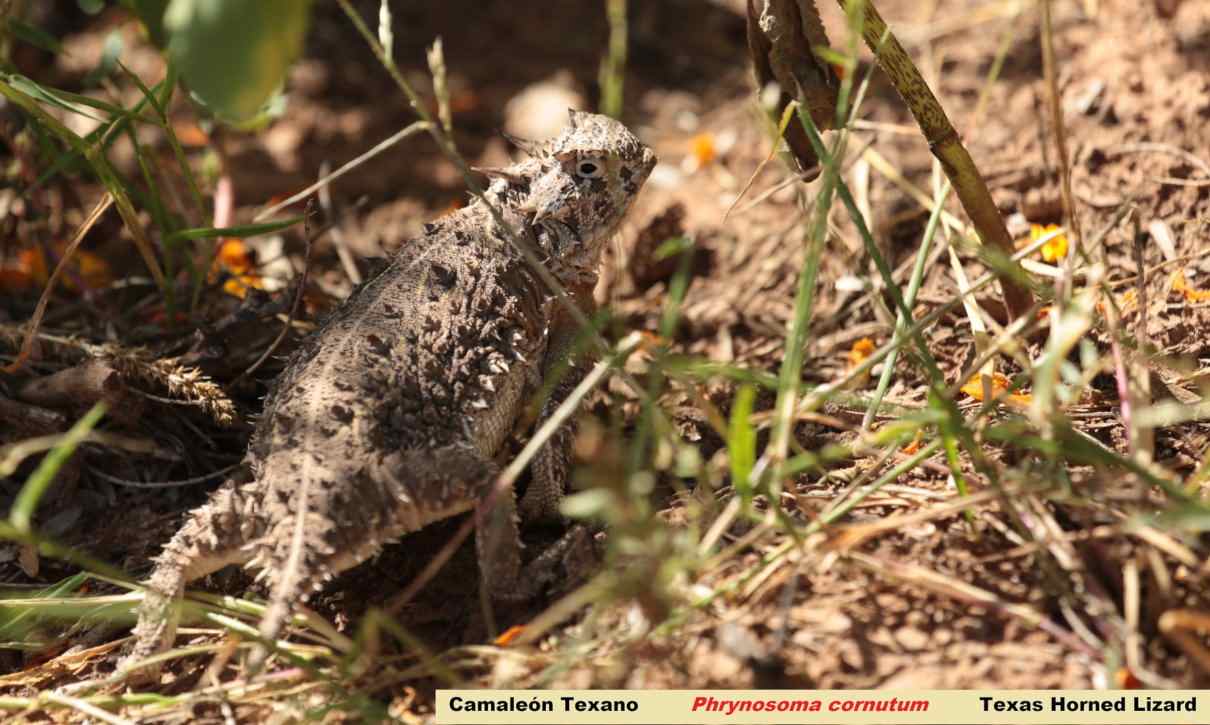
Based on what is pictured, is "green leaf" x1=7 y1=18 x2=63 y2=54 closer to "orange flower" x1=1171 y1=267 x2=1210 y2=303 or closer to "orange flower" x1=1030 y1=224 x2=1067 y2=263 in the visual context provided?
"orange flower" x1=1030 y1=224 x2=1067 y2=263

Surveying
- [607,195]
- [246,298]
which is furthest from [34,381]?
[607,195]

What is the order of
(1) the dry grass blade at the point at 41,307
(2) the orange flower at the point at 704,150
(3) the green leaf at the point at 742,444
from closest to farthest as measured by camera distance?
1. (3) the green leaf at the point at 742,444
2. (1) the dry grass blade at the point at 41,307
3. (2) the orange flower at the point at 704,150

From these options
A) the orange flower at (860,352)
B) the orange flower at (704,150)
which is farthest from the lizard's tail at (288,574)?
the orange flower at (704,150)

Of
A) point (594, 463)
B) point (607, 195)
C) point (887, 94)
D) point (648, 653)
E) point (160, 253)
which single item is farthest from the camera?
point (887, 94)

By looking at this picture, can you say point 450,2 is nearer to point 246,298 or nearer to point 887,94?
point 887,94

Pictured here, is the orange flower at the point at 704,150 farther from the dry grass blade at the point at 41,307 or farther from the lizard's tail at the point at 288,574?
the lizard's tail at the point at 288,574

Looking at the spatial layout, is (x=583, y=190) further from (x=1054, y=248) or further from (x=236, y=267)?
(x=236, y=267)

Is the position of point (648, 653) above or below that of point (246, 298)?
below
